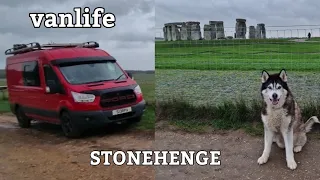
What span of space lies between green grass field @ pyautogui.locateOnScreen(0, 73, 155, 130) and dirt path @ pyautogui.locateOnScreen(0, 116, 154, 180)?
0.17ft

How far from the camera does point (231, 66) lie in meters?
2.89

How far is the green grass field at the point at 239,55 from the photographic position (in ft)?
8.84

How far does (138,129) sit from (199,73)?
2.16ft

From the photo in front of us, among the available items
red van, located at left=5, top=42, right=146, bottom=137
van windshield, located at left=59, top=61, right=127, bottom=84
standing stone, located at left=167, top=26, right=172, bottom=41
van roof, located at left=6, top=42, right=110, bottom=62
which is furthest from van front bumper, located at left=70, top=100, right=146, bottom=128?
standing stone, located at left=167, top=26, right=172, bottom=41

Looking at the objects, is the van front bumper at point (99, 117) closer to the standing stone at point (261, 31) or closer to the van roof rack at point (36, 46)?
the van roof rack at point (36, 46)

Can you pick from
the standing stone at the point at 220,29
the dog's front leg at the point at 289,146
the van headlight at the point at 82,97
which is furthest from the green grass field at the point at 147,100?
the dog's front leg at the point at 289,146

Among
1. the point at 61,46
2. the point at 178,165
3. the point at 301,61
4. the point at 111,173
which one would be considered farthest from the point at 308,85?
the point at 61,46

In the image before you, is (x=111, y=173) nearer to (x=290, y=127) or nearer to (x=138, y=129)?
(x=138, y=129)

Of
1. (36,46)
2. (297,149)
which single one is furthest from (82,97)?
(297,149)

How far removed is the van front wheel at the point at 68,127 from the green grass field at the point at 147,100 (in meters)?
0.32

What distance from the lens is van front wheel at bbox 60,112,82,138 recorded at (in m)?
2.55

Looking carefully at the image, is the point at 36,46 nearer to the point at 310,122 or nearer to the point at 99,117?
the point at 99,117

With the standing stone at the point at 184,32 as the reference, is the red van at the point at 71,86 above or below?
below

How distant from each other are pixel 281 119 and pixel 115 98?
0.88 metres
